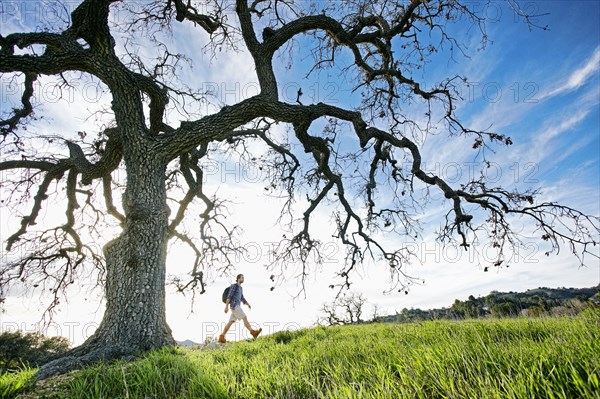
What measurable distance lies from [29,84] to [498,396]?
1136 centimetres

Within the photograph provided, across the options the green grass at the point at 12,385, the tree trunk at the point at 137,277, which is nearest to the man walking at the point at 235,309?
the tree trunk at the point at 137,277

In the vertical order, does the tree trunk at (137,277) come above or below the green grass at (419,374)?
above

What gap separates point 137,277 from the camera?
5047 mm

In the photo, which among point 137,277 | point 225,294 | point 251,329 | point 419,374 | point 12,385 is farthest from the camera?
point 225,294

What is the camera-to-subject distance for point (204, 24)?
8492 mm

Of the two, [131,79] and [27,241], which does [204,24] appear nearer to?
[131,79]

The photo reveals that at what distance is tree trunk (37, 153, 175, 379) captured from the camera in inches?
183

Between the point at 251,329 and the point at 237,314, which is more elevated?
the point at 237,314

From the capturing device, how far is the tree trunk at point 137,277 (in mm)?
4637

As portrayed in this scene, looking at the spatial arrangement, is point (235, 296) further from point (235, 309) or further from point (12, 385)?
point (12, 385)

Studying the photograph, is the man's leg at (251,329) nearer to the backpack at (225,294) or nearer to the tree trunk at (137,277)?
the backpack at (225,294)

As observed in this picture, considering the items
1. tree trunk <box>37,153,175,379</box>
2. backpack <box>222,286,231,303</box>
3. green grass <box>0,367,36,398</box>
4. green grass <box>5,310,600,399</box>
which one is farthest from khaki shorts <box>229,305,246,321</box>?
green grass <box>0,367,36,398</box>

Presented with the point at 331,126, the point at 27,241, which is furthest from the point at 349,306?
the point at 27,241

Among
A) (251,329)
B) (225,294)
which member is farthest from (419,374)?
(225,294)
